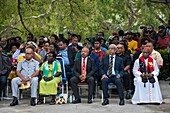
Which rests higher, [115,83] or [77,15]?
[77,15]

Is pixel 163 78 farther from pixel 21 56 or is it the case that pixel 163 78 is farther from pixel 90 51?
pixel 21 56

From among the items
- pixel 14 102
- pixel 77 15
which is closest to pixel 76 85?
pixel 14 102

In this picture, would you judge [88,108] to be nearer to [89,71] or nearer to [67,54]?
[89,71]

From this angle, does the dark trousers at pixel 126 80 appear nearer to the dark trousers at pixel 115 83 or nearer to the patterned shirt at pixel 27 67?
the dark trousers at pixel 115 83

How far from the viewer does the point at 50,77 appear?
→ 1230 cm

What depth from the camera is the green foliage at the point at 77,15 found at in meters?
18.7

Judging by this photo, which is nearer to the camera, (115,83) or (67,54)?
(115,83)

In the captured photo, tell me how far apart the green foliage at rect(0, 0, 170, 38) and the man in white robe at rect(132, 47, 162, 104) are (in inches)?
146

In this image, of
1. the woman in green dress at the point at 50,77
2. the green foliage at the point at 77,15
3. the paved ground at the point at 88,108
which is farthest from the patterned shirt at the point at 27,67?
the green foliage at the point at 77,15

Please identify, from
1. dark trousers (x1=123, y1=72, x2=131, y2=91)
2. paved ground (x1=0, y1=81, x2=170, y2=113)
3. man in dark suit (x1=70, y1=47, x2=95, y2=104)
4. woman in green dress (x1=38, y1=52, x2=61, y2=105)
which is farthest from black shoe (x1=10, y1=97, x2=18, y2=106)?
dark trousers (x1=123, y1=72, x2=131, y2=91)

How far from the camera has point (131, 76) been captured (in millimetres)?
13297

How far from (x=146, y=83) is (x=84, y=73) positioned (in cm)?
176

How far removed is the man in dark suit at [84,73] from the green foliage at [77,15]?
3312 millimetres

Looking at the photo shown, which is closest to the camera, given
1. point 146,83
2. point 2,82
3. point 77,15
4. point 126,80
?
point 146,83
